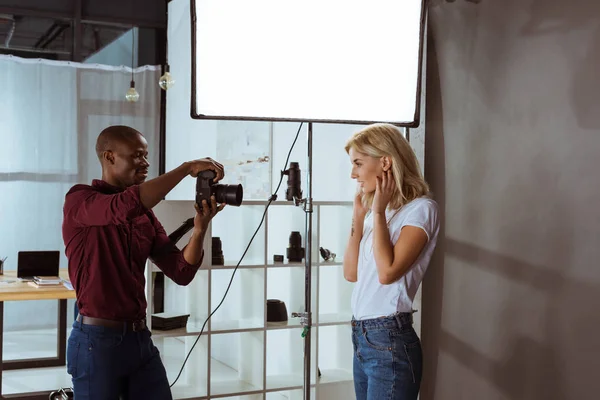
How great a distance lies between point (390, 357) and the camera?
2.03m

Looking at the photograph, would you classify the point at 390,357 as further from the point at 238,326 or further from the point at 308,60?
the point at 238,326

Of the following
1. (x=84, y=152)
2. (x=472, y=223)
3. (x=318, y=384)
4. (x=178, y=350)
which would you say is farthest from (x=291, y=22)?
(x=84, y=152)

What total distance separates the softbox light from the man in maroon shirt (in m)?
0.30

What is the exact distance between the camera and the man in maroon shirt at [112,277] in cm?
201

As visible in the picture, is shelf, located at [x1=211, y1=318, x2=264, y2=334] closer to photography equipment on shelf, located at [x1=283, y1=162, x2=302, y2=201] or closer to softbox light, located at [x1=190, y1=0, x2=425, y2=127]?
photography equipment on shelf, located at [x1=283, y1=162, x2=302, y2=201]

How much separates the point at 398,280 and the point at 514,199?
0.89 meters

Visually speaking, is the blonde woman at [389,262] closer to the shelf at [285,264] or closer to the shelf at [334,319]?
the shelf at [285,264]

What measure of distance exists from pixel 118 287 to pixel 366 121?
3.32 ft

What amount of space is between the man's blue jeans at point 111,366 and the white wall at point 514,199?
139 centimetres

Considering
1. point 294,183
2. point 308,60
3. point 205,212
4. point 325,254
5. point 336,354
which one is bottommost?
point 336,354

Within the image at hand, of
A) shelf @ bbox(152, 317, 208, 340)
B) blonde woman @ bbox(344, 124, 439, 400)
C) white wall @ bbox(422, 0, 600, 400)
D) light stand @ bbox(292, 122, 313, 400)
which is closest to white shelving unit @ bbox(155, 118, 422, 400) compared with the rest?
shelf @ bbox(152, 317, 208, 340)

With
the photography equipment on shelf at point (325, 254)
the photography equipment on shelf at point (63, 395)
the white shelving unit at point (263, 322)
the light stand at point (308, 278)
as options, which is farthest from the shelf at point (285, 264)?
the photography equipment on shelf at point (63, 395)

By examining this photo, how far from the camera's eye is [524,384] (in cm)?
272

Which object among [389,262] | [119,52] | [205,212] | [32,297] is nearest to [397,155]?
[389,262]
